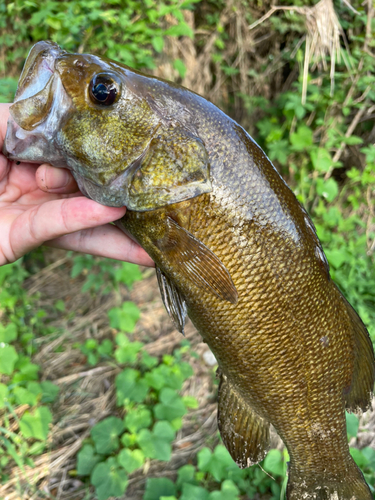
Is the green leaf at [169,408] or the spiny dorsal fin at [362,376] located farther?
the green leaf at [169,408]

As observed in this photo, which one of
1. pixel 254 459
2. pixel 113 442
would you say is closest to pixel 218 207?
pixel 254 459

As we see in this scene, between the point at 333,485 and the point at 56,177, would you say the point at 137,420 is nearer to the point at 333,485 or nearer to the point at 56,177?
the point at 333,485

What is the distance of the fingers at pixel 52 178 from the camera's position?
136 centimetres

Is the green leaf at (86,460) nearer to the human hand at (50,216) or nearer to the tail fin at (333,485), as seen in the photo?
the tail fin at (333,485)

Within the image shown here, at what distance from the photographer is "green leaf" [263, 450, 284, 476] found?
6.69ft

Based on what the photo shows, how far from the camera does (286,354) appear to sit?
4.29ft

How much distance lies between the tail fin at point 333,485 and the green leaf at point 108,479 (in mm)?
1086

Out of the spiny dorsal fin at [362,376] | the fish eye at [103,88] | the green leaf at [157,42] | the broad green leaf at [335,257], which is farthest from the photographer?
the broad green leaf at [335,257]

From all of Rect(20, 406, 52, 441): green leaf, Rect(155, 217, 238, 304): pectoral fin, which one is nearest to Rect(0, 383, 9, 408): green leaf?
Rect(20, 406, 52, 441): green leaf

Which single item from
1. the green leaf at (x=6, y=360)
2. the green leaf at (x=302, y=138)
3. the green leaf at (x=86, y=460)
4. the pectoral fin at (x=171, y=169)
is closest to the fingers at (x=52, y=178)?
the pectoral fin at (x=171, y=169)

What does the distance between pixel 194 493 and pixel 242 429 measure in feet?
2.29

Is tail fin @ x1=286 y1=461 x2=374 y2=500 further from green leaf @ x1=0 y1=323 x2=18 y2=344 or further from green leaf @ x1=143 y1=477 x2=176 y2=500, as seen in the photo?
green leaf @ x1=0 y1=323 x2=18 y2=344

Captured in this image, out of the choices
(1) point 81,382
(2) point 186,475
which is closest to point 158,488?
(2) point 186,475

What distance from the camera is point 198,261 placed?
1.18 m
